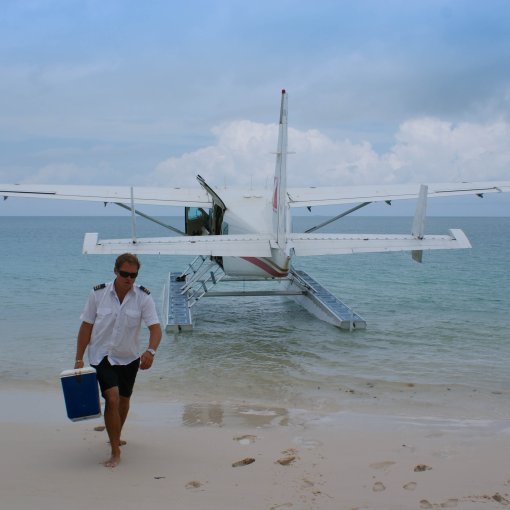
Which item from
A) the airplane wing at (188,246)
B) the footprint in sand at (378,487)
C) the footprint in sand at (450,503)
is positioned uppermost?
the airplane wing at (188,246)

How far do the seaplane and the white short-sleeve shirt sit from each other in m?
4.45

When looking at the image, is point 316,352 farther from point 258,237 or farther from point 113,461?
point 113,461

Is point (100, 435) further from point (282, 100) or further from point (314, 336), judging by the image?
point (282, 100)

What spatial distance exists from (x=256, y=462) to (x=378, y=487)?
32.2 inches

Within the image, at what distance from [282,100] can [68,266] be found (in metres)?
18.8

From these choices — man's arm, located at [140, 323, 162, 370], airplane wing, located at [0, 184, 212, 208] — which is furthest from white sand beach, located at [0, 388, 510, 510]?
airplane wing, located at [0, 184, 212, 208]

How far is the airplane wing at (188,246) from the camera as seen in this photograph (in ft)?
27.8

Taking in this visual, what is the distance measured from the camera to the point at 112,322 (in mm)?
3893

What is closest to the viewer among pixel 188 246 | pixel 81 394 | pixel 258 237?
pixel 81 394

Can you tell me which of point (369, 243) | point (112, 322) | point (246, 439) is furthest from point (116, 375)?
point (369, 243)

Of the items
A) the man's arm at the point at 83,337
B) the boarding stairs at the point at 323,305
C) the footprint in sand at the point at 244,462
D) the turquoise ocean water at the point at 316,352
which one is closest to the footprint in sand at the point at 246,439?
the footprint in sand at the point at 244,462

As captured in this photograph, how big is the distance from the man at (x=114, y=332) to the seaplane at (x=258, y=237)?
4451mm

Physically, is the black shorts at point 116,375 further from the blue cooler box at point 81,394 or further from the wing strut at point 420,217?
the wing strut at point 420,217

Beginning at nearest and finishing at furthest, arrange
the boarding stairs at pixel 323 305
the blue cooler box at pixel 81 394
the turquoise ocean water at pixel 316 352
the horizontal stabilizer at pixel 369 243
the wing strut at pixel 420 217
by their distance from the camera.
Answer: the blue cooler box at pixel 81 394, the turquoise ocean water at pixel 316 352, the horizontal stabilizer at pixel 369 243, the wing strut at pixel 420 217, the boarding stairs at pixel 323 305
